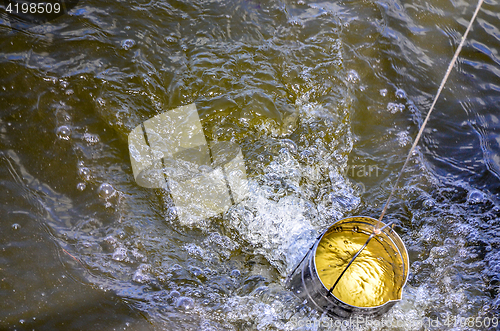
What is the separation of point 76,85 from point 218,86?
82cm

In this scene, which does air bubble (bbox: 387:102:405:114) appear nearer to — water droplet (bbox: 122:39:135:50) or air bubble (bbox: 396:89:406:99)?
air bubble (bbox: 396:89:406:99)

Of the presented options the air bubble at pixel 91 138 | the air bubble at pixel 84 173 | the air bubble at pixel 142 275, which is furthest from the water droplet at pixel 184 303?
the air bubble at pixel 91 138

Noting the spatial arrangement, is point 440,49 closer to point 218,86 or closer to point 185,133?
point 218,86

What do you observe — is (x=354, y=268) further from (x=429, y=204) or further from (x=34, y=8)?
(x=34, y=8)

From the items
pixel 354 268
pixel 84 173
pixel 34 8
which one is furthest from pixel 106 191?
pixel 34 8

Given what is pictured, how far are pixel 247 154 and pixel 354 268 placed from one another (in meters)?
0.91

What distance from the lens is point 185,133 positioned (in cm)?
212

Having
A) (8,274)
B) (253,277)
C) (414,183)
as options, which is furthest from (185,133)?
(414,183)

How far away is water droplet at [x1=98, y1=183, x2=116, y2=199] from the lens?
71.4 inches

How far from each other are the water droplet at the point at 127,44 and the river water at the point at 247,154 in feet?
0.04

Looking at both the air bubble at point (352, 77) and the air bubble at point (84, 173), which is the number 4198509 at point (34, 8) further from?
the air bubble at point (352, 77)

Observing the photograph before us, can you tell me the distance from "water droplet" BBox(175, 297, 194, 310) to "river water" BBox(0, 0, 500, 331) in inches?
0.5

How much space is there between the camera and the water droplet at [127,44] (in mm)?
2342

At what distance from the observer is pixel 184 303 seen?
155cm
